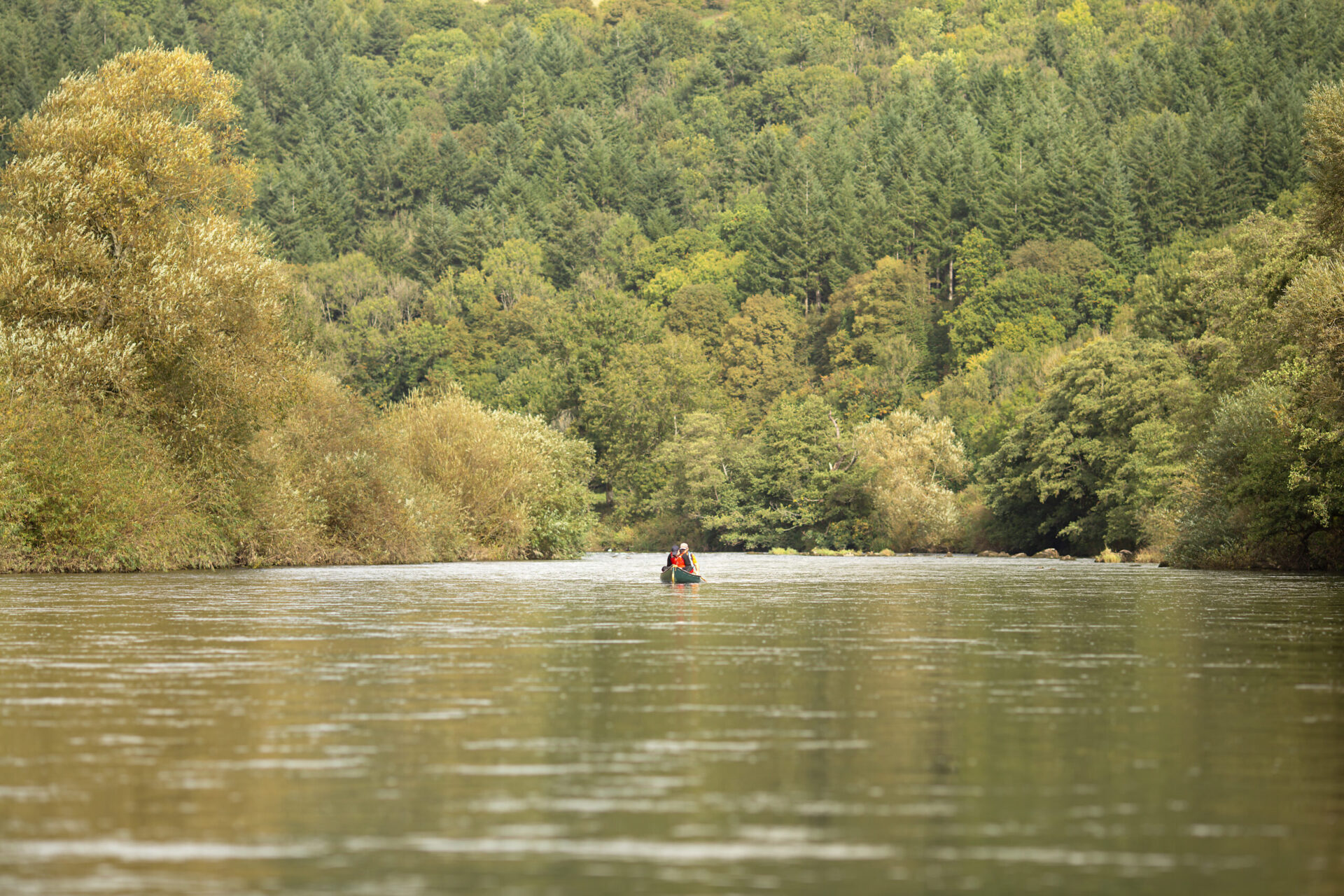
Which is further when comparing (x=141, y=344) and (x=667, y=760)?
(x=141, y=344)

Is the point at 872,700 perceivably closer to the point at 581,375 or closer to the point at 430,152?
the point at 581,375

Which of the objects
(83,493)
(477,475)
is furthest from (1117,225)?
(83,493)

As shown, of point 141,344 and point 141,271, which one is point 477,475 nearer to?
point 141,344

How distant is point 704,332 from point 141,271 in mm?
114624

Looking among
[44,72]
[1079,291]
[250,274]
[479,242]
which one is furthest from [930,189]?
[250,274]

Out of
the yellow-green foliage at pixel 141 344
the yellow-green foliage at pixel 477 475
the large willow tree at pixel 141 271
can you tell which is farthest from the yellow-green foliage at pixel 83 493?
the yellow-green foliage at pixel 477 475

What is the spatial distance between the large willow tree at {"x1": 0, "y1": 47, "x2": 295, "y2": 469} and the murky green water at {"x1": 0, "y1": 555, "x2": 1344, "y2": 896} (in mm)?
23637

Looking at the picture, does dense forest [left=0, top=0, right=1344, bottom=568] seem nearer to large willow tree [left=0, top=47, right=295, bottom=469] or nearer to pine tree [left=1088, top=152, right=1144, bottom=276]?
large willow tree [left=0, top=47, right=295, bottom=469]

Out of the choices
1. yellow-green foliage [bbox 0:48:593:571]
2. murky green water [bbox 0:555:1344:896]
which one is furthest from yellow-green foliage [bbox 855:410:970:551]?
murky green water [bbox 0:555:1344:896]

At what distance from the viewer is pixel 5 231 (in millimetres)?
49688

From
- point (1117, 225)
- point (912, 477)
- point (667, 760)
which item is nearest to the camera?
point (667, 760)

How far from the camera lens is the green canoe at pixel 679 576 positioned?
45750 millimetres

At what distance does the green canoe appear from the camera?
4575cm

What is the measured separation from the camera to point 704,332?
163m
